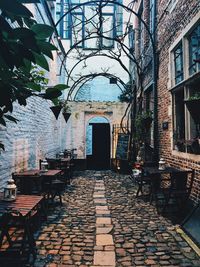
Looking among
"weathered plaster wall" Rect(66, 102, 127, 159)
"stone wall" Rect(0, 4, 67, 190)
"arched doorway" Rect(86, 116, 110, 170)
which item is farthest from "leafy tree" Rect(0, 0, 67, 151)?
"arched doorway" Rect(86, 116, 110, 170)

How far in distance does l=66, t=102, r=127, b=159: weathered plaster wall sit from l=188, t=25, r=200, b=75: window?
Answer: 6.38 meters

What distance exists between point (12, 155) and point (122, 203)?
2428mm

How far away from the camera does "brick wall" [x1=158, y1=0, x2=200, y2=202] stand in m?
4.43

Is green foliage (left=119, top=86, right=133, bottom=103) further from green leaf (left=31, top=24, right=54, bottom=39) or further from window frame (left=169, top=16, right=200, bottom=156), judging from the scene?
green leaf (left=31, top=24, right=54, bottom=39)

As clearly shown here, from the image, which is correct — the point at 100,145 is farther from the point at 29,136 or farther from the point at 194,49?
the point at 194,49

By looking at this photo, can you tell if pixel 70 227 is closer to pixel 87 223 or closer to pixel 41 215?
pixel 87 223

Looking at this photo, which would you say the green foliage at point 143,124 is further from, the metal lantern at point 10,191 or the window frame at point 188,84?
the metal lantern at point 10,191

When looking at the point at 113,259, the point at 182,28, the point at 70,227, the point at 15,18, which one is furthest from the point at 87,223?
the point at 182,28

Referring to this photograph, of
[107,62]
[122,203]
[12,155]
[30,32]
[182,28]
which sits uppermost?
[107,62]

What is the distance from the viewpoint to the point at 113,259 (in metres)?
2.84

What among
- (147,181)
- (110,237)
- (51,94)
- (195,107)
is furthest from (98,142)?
(51,94)

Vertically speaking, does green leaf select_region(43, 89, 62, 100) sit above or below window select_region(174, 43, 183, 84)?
below

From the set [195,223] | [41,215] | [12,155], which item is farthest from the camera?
[12,155]

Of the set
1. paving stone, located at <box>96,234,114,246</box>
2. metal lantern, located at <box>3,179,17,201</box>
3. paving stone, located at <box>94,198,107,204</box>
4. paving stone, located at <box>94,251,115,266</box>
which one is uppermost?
metal lantern, located at <box>3,179,17,201</box>
